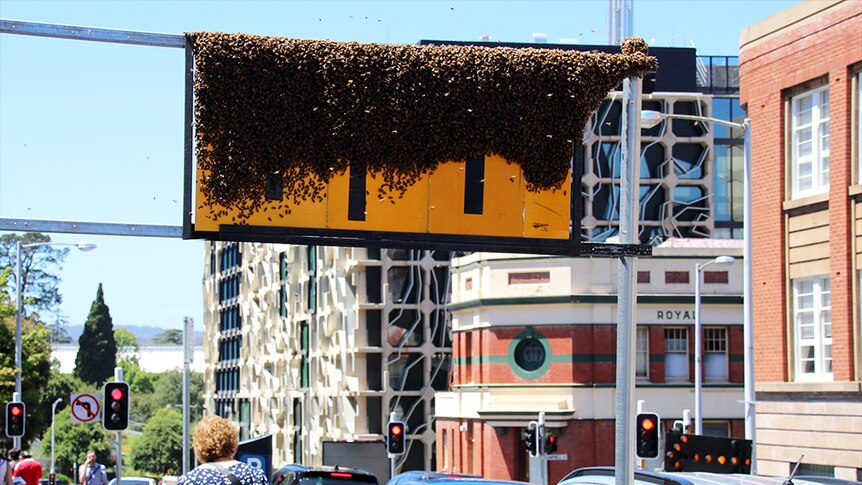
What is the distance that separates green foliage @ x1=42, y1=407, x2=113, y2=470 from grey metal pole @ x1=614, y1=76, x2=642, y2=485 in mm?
105886

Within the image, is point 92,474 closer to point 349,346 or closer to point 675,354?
point 675,354

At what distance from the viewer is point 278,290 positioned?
93188mm

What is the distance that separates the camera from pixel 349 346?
244 ft

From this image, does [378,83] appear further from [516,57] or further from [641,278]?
[641,278]

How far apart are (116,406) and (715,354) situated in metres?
32.7

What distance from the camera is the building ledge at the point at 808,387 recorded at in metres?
26.9

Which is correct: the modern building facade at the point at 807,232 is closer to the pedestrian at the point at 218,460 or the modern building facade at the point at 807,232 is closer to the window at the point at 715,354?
the pedestrian at the point at 218,460

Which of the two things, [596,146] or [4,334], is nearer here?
[4,334]

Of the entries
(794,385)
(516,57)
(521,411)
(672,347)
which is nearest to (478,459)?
(521,411)

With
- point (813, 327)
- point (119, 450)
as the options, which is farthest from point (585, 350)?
point (119, 450)

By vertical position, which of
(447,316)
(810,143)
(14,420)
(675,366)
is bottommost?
(14,420)

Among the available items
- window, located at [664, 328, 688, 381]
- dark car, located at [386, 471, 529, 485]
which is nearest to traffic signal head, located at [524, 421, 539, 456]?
window, located at [664, 328, 688, 381]

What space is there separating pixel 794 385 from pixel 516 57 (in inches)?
664

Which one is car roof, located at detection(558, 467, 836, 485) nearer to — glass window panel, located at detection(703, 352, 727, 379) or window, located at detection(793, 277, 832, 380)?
window, located at detection(793, 277, 832, 380)
